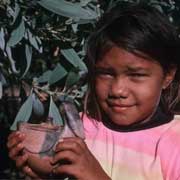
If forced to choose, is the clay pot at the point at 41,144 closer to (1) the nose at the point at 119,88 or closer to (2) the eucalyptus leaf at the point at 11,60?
(1) the nose at the point at 119,88

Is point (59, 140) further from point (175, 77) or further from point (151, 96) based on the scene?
point (175, 77)

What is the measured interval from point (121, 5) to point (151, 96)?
38 centimetres

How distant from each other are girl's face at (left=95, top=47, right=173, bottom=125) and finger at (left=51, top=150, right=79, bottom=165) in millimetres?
279

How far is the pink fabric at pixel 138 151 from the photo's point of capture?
227 centimetres

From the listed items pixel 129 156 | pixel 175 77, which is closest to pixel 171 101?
pixel 175 77

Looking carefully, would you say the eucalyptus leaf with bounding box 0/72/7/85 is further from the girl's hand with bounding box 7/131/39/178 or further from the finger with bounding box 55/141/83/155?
the finger with bounding box 55/141/83/155

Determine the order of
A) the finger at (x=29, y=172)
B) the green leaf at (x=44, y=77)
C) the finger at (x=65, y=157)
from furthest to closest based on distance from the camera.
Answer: the green leaf at (x=44, y=77)
the finger at (x=29, y=172)
the finger at (x=65, y=157)

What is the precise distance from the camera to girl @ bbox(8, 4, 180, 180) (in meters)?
2.28

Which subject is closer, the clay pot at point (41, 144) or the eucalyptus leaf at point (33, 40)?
the clay pot at point (41, 144)

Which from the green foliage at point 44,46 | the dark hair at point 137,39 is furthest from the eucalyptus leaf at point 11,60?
the dark hair at point 137,39

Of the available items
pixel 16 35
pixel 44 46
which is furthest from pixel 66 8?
pixel 44 46

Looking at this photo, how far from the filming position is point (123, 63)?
7.47 ft

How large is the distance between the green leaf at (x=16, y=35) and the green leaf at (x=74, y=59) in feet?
0.53

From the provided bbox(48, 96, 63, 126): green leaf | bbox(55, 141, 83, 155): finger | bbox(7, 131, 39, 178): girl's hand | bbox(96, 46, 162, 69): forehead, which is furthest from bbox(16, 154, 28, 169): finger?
bbox(96, 46, 162, 69): forehead
